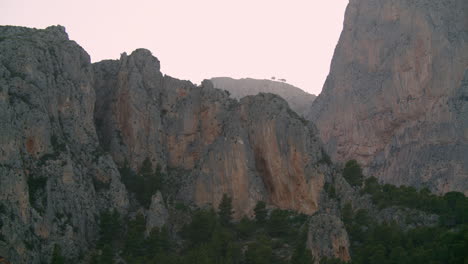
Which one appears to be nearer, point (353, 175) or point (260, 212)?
point (260, 212)

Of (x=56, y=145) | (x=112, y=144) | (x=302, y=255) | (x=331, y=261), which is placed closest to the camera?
(x=331, y=261)

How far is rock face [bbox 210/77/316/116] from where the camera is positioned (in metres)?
182

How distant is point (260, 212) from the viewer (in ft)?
268

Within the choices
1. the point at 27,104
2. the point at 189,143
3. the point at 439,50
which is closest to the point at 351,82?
the point at 439,50

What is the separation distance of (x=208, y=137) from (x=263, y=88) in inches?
3920

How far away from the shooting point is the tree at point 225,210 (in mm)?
80688

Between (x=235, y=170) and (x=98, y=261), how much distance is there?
2161 centimetres

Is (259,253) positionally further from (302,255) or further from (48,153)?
(48,153)

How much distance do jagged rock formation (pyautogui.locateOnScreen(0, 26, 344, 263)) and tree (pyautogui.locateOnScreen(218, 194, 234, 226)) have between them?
4.52 ft

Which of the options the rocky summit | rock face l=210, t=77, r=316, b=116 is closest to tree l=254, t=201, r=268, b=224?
the rocky summit

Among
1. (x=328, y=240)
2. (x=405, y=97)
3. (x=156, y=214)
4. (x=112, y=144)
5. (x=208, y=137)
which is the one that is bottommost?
(x=328, y=240)

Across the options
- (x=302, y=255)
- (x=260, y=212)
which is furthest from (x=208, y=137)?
(x=302, y=255)

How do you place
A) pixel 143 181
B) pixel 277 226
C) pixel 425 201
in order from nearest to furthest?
pixel 277 226 < pixel 425 201 < pixel 143 181

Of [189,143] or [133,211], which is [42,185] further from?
[189,143]
